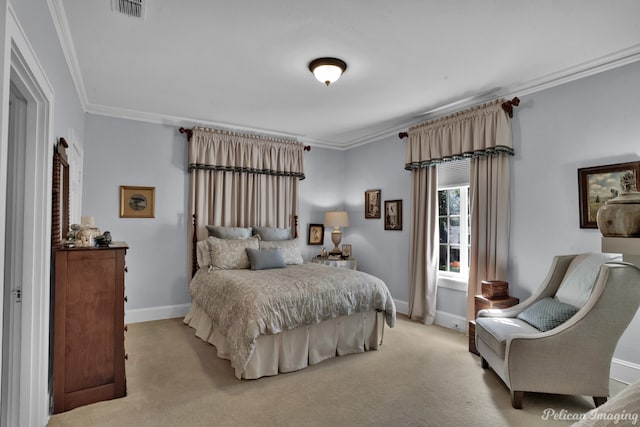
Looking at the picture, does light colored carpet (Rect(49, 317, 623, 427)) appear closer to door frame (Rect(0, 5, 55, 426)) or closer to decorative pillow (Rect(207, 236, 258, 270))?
door frame (Rect(0, 5, 55, 426))

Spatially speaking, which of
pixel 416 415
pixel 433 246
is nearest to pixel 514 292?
pixel 433 246

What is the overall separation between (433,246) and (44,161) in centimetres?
392

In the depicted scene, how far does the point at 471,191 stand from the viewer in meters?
3.89

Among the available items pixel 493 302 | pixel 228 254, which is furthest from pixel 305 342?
pixel 493 302

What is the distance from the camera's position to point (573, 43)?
2.68 m

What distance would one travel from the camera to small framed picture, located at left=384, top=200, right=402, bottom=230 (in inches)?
195

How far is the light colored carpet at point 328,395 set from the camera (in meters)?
2.27

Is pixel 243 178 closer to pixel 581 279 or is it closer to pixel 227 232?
pixel 227 232

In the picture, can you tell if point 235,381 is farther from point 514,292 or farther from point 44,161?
point 514,292

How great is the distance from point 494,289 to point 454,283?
83 centimetres

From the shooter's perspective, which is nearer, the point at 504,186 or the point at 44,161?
the point at 44,161

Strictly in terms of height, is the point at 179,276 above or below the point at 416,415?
above

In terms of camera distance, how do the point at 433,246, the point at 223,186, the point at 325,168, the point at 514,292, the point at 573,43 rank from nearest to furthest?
the point at 573,43, the point at 514,292, the point at 433,246, the point at 223,186, the point at 325,168

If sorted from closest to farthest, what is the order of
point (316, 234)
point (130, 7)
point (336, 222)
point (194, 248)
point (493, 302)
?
1. point (130, 7)
2. point (493, 302)
3. point (194, 248)
4. point (336, 222)
5. point (316, 234)
